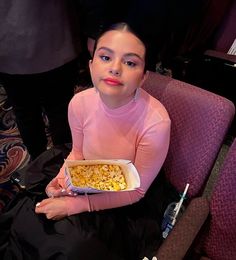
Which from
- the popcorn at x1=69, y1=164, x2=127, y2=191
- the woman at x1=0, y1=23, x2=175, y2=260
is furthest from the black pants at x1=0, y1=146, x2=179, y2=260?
the popcorn at x1=69, y1=164, x2=127, y2=191

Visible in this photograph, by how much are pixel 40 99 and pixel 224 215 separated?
92 cm

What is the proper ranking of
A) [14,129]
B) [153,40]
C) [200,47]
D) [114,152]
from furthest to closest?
1. [14,129]
2. [200,47]
3. [114,152]
4. [153,40]

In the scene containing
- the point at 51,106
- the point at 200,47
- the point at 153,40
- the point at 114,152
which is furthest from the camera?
the point at 200,47

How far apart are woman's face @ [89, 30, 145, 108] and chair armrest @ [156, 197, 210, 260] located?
404mm

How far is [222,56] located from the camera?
6.08 ft

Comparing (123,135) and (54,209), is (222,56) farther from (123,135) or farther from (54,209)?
(54,209)

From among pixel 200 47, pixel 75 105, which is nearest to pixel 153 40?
pixel 75 105

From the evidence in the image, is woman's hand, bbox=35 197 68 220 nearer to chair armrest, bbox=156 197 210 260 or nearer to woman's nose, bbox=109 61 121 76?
chair armrest, bbox=156 197 210 260

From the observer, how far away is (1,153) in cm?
198

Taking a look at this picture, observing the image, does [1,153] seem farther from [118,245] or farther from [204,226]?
[204,226]

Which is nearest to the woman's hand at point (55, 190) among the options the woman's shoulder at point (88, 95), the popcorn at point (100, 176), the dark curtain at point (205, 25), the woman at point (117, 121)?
the woman at point (117, 121)

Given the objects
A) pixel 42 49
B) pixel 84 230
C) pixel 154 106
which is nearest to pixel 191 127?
pixel 154 106

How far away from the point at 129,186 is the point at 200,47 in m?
1.29

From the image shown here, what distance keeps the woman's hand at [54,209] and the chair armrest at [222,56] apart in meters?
1.29
